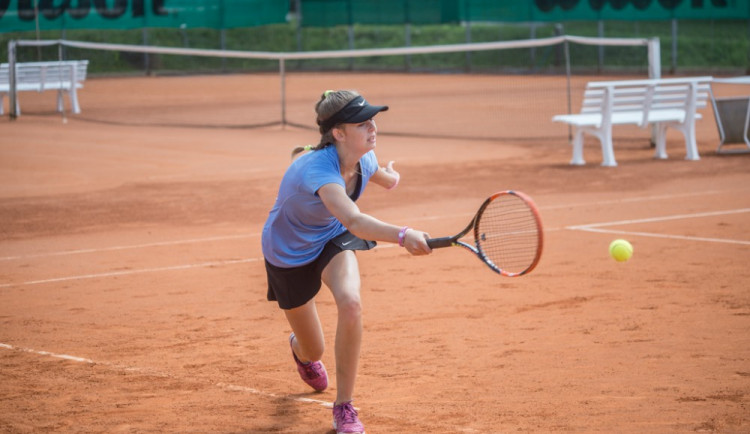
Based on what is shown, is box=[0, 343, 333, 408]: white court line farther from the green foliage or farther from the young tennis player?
the green foliage

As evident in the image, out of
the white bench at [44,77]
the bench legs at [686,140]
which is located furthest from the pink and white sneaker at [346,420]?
the white bench at [44,77]

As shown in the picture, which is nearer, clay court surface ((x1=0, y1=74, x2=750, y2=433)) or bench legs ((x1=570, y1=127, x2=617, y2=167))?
clay court surface ((x1=0, y1=74, x2=750, y2=433))

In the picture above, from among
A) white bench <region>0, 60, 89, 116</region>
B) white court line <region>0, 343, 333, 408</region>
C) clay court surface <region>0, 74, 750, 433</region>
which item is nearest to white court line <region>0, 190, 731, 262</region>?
clay court surface <region>0, 74, 750, 433</region>

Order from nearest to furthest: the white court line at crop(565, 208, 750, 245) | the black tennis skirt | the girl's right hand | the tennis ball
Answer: the girl's right hand, the black tennis skirt, the tennis ball, the white court line at crop(565, 208, 750, 245)

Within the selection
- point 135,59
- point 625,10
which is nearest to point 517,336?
point 625,10

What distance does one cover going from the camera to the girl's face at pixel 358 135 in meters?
4.83

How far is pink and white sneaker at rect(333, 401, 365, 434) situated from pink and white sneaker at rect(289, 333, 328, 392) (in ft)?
2.14

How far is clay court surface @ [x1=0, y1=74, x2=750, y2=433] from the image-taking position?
5129 mm

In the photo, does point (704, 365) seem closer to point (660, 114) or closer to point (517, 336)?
point (517, 336)

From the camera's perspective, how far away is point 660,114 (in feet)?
48.6

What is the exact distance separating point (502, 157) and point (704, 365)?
33.4 feet

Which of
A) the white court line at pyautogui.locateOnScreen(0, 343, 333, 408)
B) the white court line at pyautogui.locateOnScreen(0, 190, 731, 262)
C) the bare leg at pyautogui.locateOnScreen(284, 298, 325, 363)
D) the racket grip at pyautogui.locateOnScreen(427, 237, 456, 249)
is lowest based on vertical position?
the white court line at pyautogui.locateOnScreen(0, 343, 333, 408)

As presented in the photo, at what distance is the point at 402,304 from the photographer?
7344 mm

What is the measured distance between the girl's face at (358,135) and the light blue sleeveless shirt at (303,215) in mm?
86
